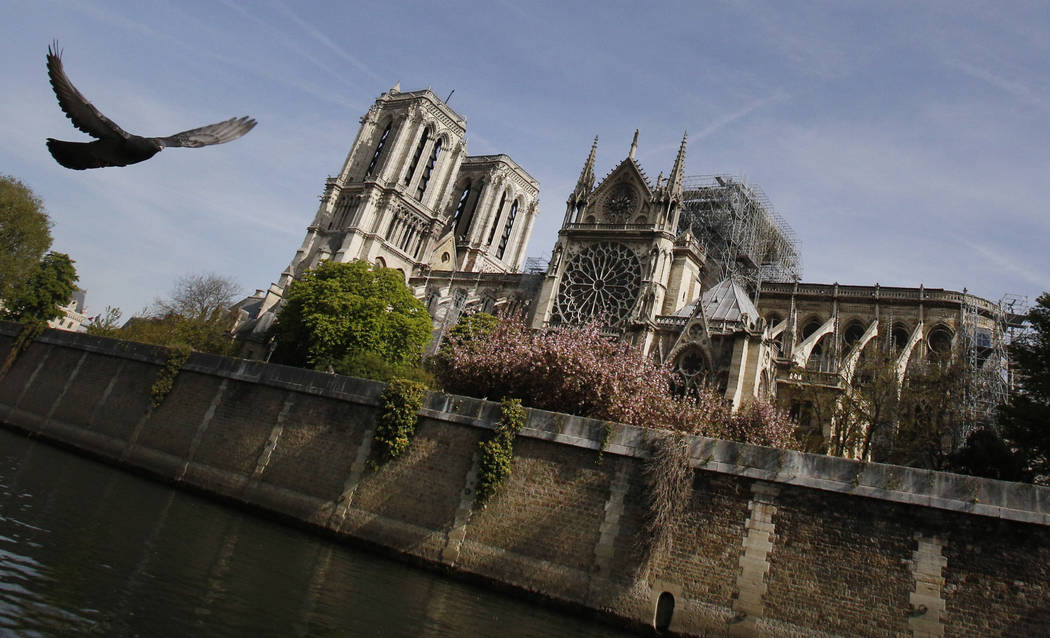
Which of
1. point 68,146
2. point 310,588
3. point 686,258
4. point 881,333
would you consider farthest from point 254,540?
point 881,333

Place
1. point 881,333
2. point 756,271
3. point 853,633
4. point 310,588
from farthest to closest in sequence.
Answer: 1. point 756,271
2. point 881,333
3. point 853,633
4. point 310,588

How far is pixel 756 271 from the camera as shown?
41688 mm

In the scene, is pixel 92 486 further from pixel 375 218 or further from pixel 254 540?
pixel 375 218

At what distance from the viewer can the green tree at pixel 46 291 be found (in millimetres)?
41969

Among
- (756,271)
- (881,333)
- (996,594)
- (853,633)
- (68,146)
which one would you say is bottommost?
(853,633)

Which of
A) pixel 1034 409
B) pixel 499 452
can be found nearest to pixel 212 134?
pixel 499 452

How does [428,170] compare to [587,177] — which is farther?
[428,170]

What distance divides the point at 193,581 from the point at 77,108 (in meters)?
6.83

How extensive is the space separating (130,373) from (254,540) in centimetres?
1449

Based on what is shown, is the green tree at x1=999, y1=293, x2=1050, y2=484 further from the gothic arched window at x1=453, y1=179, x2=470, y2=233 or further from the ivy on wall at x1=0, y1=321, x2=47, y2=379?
the gothic arched window at x1=453, y1=179, x2=470, y2=233

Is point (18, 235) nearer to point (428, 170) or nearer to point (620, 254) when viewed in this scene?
point (428, 170)

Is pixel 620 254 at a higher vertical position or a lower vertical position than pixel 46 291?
higher

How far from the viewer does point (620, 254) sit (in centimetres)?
3647

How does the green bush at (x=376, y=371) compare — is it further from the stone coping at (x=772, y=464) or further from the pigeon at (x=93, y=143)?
the pigeon at (x=93, y=143)
